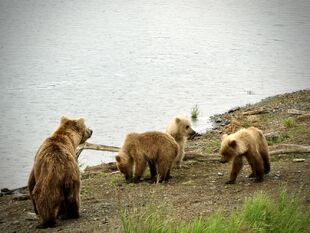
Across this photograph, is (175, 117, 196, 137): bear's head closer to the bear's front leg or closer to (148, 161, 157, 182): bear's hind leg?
(148, 161, 157, 182): bear's hind leg

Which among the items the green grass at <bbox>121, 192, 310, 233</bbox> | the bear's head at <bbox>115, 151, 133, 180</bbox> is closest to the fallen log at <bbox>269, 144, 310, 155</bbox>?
the bear's head at <bbox>115, 151, 133, 180</bbox>

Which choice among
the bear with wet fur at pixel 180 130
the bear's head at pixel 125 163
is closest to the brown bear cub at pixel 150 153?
the bear's head at pixel 125 163

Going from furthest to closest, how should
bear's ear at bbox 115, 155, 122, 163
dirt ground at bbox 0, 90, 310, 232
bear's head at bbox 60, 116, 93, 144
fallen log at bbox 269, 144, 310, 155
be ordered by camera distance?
fallen log at bbox 269, 144, 310, 155 < bear's ear at bbox 115, 155, 122, 163 < bear's head at bbox 60, 116, 93, 144 < dirt ground at bbox 0, 90, 310, 232

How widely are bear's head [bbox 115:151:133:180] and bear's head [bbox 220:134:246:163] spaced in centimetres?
159

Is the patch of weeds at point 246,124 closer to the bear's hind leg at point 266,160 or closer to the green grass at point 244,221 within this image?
the bear's hind leg at point 266,160

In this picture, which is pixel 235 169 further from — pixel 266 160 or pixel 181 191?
pixel 181 191

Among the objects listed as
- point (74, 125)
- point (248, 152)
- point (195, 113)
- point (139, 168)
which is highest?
point (74, 125)

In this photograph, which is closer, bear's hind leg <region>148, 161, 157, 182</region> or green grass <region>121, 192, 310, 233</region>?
green grass <region>121, 192, 310, 233</region>

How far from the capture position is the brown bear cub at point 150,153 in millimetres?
9680

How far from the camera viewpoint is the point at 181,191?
9.04 m

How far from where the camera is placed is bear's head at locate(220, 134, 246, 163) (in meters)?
9.08

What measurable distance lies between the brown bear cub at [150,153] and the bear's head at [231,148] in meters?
0.86

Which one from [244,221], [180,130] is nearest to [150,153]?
[180,130]

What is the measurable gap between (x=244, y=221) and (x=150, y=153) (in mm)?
3252
